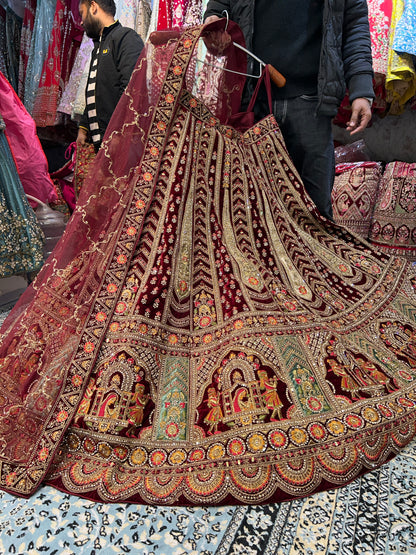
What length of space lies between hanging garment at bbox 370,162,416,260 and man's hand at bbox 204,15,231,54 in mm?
1964

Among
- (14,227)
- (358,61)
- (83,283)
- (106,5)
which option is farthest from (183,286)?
(106,5)

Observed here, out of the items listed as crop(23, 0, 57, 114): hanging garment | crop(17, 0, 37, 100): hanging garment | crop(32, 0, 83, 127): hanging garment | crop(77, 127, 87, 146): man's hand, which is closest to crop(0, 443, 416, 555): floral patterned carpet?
crop(77, 127, 87, 146): man's hand

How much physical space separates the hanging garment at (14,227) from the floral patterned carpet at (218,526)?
1.63 meters

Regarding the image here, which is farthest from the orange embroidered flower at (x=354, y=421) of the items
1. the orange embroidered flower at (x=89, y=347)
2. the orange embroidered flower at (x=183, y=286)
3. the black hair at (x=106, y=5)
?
the black hair at (x=106, y=5)

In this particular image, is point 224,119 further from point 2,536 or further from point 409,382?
point 2,536

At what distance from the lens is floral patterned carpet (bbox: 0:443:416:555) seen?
2.14 feet

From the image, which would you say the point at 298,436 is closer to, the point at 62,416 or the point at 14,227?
the point at 62,416

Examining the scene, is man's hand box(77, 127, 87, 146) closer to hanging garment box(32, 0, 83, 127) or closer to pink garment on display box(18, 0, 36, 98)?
hanging garment box(32, 0, 83, 127)

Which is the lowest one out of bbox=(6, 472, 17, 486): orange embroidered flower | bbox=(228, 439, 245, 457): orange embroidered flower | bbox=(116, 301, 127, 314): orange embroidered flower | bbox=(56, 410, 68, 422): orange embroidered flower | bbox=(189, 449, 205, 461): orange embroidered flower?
bbox=(6, 472, 17, 486): orange embroidered flower

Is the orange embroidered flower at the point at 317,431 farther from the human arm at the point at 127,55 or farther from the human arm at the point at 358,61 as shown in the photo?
the human arm at the point at 127,55

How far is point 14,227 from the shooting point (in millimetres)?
2119

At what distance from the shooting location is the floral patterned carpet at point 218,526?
2.14 feet

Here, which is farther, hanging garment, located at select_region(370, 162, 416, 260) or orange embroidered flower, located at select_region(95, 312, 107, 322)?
hanging garment, located at select_region(370, 162, 416, 260)

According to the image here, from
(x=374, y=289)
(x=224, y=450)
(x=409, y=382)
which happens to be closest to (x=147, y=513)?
(x=224, y=450)
